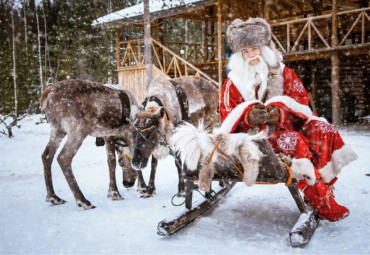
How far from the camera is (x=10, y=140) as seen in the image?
35.9 feet

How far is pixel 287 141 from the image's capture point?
9.36 ft

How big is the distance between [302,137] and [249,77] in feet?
2.65

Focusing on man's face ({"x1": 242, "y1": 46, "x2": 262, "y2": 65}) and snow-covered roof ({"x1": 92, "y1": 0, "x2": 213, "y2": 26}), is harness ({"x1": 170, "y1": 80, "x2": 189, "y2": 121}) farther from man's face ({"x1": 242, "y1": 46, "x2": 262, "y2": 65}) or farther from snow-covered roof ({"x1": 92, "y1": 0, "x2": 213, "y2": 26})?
snow-covered roof ({"x1": 92, "y1": 0, "x2": 213, "y2": 26})

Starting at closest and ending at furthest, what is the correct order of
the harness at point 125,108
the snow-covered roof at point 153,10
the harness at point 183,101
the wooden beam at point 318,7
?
1. the harness at point 125,108
2. the harness at point 183,101
3. the snow-covered roof at point 153,10
4. the wooden beam at point 318,7

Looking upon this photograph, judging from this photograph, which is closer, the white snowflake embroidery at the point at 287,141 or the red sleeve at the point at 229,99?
the white snowflake embroidery at the point at 287,141

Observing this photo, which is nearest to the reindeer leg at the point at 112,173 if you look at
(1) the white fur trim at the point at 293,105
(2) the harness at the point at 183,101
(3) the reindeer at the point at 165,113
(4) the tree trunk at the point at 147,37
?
(3) the reindeer at the point at 165,113

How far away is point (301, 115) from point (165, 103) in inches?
82.2

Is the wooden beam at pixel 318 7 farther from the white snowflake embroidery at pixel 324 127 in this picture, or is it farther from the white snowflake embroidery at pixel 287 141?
the white snowflake embroidery at pixel 287 141

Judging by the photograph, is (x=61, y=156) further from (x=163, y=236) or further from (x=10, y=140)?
(x=10, y=140)

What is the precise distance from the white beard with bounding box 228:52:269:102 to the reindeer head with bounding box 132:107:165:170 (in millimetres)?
1127

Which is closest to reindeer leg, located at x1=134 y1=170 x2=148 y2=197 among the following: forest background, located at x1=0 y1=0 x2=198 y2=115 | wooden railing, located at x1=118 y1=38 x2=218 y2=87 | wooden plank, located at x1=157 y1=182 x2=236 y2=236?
wooden plank, located at x1=157 y1=182 x2=236 y2=236

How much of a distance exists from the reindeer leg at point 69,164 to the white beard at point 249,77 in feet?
6.67

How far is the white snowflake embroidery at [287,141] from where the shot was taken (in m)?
2.81

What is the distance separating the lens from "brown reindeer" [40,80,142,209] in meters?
3.94
